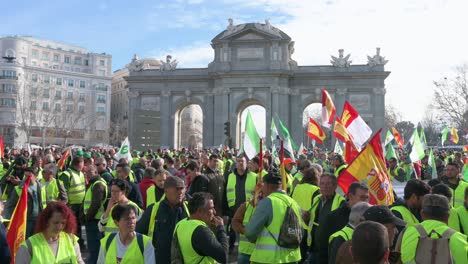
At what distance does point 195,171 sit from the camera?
10086 mm

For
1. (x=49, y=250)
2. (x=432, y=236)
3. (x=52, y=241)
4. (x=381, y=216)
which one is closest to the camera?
(x=381, y=216)

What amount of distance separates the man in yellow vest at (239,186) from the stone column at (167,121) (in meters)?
46.2

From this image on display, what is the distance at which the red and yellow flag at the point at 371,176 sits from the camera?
23.5 feet

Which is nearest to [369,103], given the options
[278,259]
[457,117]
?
[457,117]

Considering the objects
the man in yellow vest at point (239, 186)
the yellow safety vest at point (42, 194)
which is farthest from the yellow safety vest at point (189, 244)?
the yellow safety vest at point (42, 194)

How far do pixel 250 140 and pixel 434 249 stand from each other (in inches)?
282

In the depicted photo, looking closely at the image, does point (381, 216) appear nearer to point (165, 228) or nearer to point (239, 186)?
point (165, 228)

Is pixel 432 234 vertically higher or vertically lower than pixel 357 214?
lower

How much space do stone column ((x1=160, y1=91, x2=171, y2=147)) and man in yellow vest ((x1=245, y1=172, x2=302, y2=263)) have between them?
1987 inches

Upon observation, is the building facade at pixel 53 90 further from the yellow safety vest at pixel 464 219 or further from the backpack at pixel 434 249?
the backpack at pixel 434 249

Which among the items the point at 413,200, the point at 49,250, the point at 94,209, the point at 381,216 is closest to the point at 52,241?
the point at 49,250

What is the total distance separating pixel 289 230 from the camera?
586 cm

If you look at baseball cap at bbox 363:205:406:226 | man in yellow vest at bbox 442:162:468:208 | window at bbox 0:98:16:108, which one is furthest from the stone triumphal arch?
window at bbox 0:98:16:108

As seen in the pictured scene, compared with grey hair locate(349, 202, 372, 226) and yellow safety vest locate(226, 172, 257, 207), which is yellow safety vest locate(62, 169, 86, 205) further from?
grey hair locate(349, 202, 372, 226)
